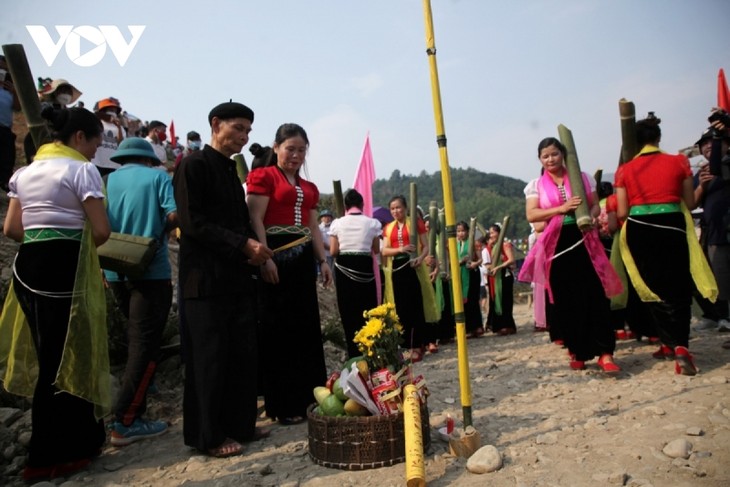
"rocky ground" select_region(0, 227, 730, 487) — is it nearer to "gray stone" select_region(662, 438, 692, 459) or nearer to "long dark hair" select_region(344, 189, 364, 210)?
"gray stone" select_region(662, 438, 692, 459)

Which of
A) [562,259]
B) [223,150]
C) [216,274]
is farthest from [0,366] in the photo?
[562,259]

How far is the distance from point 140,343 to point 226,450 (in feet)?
3.16

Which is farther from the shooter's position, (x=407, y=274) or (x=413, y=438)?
(x=407, y=274)

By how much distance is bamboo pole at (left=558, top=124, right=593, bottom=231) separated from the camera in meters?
4.13

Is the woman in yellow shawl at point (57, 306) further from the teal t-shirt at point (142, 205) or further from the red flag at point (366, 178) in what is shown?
the red flag at point (366, 178)

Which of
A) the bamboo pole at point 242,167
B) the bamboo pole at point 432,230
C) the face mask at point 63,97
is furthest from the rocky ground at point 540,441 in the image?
the bamboo pole at point 432,230

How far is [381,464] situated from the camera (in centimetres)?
279

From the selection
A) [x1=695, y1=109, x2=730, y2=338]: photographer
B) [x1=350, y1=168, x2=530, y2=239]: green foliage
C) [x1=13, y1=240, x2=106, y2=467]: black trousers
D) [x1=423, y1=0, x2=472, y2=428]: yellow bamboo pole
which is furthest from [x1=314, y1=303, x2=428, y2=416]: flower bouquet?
[x1=350, y1=168, x2=530, y2=239]: green foliage

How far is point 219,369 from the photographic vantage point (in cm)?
316

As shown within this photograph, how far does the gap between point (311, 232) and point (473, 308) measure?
5.63m

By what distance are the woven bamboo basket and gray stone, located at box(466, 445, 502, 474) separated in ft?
1.23

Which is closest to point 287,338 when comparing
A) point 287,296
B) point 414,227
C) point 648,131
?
point 287,296

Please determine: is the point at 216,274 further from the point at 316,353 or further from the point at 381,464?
the point at 381,464

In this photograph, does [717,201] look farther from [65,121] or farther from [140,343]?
[65,121]
